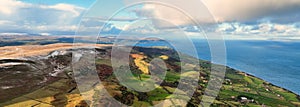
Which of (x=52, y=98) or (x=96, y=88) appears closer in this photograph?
(x=52, y=98)

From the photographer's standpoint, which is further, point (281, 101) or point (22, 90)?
point (281, 101)

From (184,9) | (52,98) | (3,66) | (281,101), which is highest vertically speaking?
(184,9)

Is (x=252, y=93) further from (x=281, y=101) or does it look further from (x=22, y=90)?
(x=22, y=90)

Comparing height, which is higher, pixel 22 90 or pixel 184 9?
pixel 184 9

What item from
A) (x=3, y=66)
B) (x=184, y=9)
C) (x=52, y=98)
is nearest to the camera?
(x=184, y=9)

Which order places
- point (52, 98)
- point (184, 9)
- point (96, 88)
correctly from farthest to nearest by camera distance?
point (96, 88) < point (52, 98) < point (184, 9)

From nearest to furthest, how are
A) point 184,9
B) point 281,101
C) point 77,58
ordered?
point 184,9 → point 77,58 → point 281,101

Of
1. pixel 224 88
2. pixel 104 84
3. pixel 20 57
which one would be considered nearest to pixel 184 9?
pixel 104 84

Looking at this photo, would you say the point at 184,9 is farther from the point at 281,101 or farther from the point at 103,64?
the point at 281,101

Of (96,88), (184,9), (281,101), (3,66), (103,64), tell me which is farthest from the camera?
(281,101)

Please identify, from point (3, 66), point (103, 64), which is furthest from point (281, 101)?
point (3, 66)
